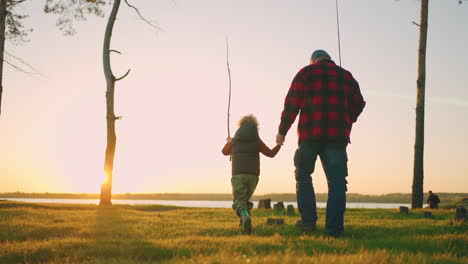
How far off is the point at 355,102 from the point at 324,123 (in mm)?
767

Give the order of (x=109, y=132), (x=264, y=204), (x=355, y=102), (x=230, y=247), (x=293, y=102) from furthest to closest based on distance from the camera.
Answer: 1. (x=109, y=132)
2. (x=264, y=204)
3. (x=355, y=102)
4. (x=293, y=102)
5. (x=230, y=247)

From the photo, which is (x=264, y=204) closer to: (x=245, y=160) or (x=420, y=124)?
(x=420, y=124)

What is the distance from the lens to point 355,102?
22.1 feet

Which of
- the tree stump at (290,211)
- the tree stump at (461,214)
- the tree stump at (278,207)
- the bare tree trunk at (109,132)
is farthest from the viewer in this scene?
the bare tree trunk at (109,132)

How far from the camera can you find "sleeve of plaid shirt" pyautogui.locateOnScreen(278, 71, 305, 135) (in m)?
6.55

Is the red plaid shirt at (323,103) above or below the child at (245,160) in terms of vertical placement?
above

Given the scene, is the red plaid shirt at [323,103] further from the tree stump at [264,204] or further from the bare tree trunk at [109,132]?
the bare tree trunk at [109,132]

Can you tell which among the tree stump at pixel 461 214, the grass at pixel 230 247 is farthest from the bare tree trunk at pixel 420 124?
the grass at pixel 230 247

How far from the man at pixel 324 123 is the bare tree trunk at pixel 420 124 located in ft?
41.8

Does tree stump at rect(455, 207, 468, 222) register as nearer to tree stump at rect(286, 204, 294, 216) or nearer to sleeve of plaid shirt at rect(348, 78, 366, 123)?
tree stump at rect(286, 204, 294, 216)

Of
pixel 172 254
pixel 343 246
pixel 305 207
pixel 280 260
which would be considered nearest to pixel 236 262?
pixel 280 260

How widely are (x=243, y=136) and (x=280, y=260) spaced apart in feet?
14.1

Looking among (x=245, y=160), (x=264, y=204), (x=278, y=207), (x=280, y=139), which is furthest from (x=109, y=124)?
(x=280, y=139)

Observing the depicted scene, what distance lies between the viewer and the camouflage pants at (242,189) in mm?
7438
